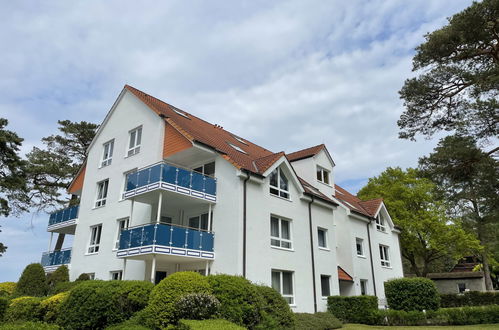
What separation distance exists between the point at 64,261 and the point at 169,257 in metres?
10.3

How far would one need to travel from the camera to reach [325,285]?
70.3ft

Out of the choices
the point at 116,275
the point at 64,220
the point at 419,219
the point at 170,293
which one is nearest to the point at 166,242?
the point at 170,293

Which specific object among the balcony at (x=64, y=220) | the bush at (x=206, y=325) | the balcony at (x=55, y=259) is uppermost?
the balcony at (x=64, y=220)

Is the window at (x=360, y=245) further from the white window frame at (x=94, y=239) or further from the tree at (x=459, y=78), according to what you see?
the white window frame at (x=94, y=239)

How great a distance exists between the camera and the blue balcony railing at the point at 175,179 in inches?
667

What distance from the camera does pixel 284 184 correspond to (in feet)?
67.3

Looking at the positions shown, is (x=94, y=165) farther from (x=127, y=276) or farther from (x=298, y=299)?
(x=298, y=299)

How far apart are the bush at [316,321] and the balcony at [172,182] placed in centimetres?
691

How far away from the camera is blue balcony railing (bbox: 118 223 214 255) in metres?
15.6

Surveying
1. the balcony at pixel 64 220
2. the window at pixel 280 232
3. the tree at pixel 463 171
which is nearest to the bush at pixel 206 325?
the window at pixel 280 232

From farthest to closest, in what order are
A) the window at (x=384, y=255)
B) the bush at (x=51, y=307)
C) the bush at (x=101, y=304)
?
the window at (x=384, y=255), the bush at (x=51, y=307), the bush at (x=101, y=304)

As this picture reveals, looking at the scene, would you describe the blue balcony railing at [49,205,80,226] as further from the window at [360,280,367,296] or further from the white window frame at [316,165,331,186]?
the window at [360,280,367,296]

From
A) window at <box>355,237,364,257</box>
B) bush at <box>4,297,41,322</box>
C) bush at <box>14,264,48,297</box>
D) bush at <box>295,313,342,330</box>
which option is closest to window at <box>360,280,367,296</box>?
window at <box>355,237,364,257</box>

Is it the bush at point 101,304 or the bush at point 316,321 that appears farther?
the bush at point 316,321
